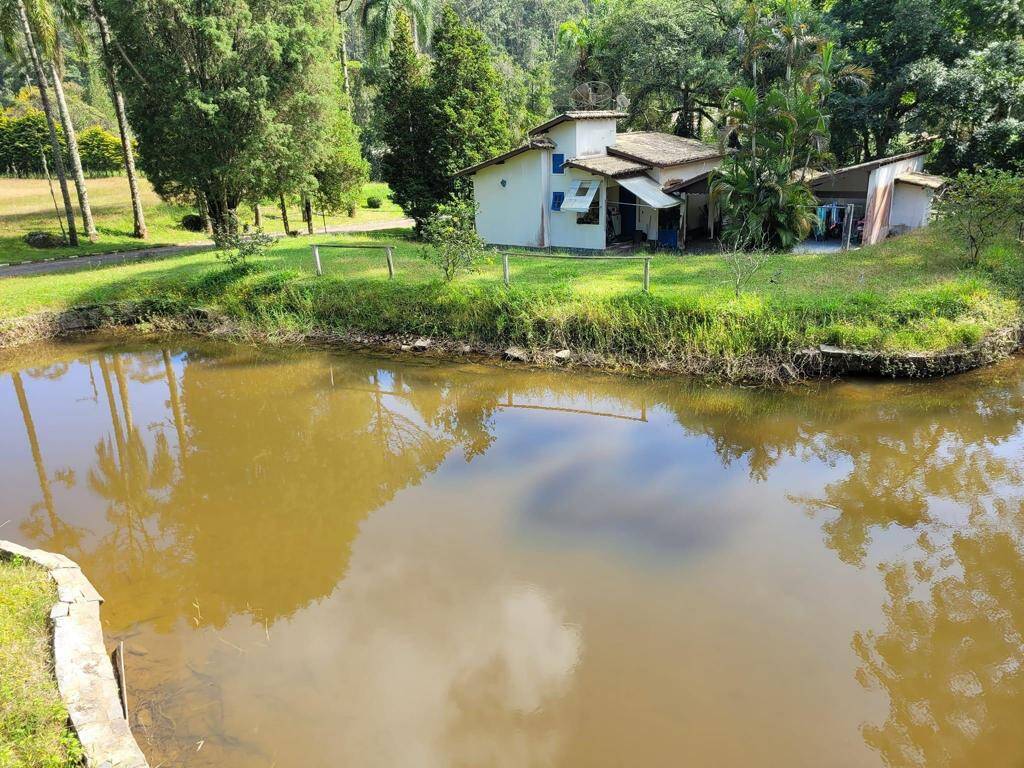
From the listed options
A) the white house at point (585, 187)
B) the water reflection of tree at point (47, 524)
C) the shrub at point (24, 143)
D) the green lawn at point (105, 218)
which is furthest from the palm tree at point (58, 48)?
the water reflection of tree at point (47, 524)

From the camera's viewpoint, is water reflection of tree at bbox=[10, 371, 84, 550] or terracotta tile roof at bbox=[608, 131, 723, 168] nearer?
water reflection of tree at bbox=[10, 371, 84, 550]

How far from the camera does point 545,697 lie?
17.6ft

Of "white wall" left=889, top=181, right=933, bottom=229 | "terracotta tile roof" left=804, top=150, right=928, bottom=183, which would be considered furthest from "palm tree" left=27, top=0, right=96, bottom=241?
"white wall" left=889, top=181, right=933, bottom=229

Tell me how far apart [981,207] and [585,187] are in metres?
10.1

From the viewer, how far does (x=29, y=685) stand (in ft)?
15.7

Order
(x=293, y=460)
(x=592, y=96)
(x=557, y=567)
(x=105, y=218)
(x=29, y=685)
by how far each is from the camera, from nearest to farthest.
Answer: (x=29, y=685), (x=557, y=567), (x=293, y=460), (x=105, y=218), (x=592, y=96)

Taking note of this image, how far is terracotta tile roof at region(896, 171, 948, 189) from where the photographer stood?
65.5 feet

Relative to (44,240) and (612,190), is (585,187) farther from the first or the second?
(44,240)

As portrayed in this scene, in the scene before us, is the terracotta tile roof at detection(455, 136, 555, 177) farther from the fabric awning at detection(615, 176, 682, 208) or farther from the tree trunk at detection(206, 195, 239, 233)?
the tree trunk at detection(206, 195, 239, 233)

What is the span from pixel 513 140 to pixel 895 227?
1360cm

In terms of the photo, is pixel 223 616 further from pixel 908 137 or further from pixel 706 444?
pixel 908 137

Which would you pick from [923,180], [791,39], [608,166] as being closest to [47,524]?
[608,166]

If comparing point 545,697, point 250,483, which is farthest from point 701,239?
point 545,697

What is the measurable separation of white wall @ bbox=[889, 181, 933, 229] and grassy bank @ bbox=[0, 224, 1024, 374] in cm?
450
